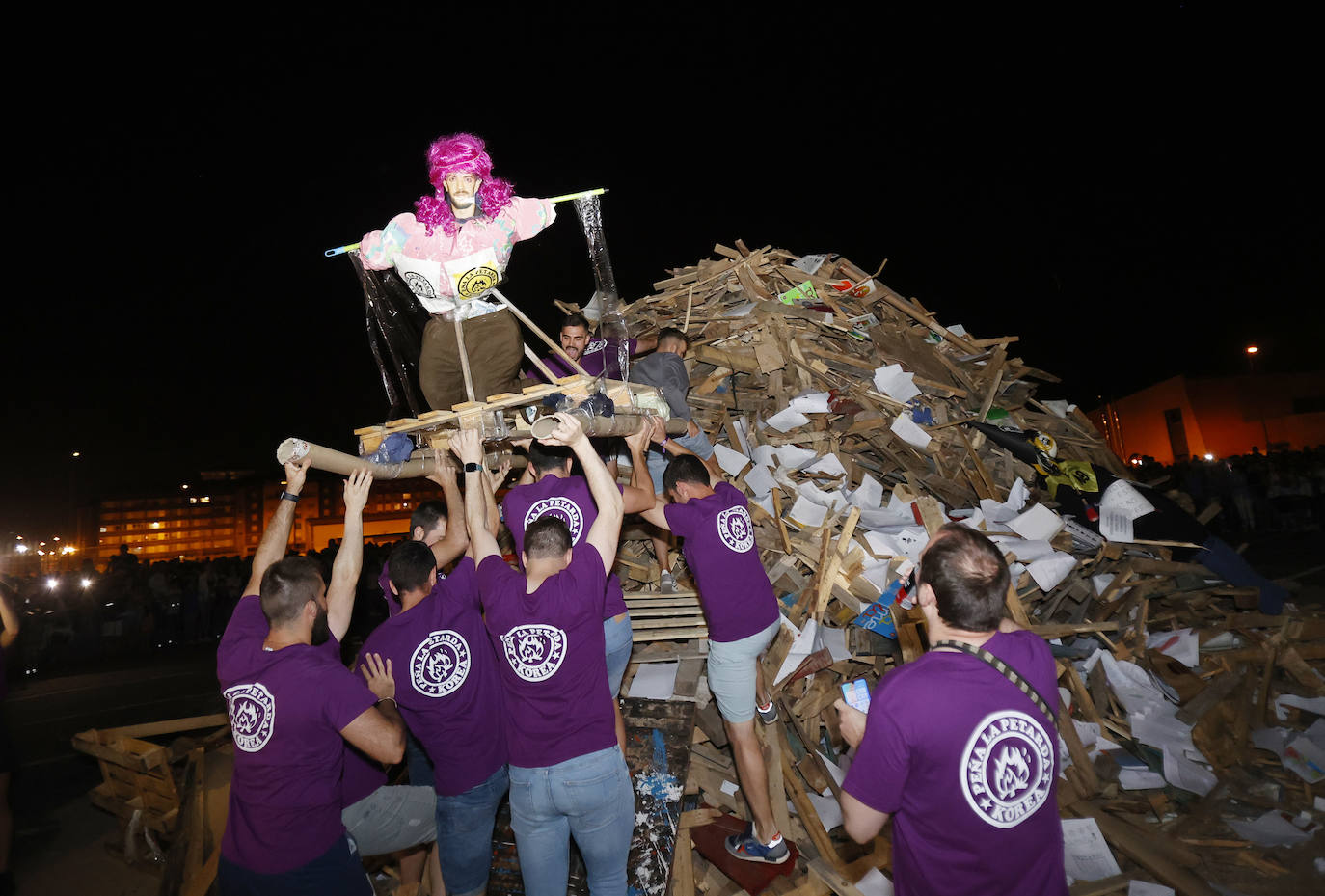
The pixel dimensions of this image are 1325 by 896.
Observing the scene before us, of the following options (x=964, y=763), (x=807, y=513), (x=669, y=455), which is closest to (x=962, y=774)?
(x=964, y=763)

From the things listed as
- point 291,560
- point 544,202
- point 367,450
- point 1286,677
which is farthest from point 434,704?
point 1286,677

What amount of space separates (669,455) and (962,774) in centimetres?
426

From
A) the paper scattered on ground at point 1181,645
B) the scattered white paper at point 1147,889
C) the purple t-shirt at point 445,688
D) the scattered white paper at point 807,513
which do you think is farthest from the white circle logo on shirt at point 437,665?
the paper scattered on ground at point 1181,645

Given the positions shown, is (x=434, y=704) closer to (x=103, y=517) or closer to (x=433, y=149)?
(x=433, y=149)

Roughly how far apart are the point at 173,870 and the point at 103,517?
42.0 m

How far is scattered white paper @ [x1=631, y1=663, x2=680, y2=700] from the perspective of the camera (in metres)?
5.24

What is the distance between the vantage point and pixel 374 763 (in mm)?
3916

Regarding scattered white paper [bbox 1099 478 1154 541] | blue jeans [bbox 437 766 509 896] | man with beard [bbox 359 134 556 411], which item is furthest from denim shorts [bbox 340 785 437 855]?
scattered white paper [bbox 1099 478 1154 541]

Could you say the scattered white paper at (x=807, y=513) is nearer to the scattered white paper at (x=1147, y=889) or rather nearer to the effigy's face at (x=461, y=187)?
the scattered white paper at (x=1147, y=889)

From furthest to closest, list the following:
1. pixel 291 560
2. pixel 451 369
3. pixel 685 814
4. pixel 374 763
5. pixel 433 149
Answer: pixel 685 814
pixel 374 763
pixel 451 369
pixel 433 149
pixel 291 560

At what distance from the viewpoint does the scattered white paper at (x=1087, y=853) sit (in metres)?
4.12

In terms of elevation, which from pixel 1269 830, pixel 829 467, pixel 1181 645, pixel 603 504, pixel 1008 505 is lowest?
pixel 1269 830

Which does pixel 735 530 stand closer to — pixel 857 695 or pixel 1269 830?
pixel 857 695

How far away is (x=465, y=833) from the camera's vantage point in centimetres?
360
